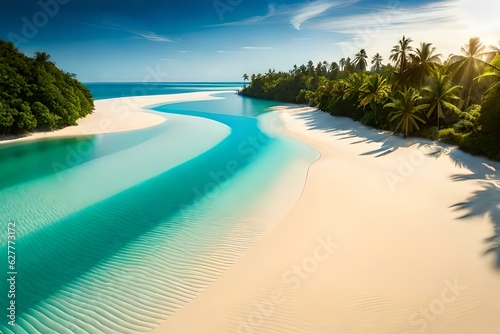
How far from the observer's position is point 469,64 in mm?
27969

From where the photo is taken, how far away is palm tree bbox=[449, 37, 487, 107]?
89.9ft

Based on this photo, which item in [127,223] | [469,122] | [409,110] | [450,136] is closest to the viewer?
[127,223]

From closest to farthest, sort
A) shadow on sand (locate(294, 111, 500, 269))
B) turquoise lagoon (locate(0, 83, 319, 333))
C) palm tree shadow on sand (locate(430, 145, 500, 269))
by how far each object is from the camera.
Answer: turquoise lagoon (locate(0, 83, 319, 333)), palm tree shadow on sand (locate(430, 145, 500, 269)), shadow on sand (locate(294, 111, 500, 269))

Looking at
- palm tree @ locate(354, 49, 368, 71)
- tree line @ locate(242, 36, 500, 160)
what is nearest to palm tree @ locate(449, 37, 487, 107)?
tree line @ locate(242, 36, 500, 160)

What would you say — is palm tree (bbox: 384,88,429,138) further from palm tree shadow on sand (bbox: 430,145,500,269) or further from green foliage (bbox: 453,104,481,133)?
palm tree shadow on sand (bbox: 430,145,500,269)

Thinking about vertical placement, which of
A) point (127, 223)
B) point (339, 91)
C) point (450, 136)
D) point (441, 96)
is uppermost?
point (339, 91)

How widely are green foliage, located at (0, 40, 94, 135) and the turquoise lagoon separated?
4.49m

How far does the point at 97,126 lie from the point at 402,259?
42.7 meters

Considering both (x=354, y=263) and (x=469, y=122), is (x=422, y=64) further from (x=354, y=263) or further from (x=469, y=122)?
(x=354, y=263)

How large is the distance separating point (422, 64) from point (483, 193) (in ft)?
72.8

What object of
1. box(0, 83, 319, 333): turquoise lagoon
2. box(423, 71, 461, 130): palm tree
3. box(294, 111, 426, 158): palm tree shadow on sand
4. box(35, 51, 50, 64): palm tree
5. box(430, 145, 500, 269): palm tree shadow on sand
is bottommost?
box(0, 83, 319, 333): turquoise lagoon

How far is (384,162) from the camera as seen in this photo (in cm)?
2136

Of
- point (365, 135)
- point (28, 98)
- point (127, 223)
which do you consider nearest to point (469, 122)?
point (365, 135)

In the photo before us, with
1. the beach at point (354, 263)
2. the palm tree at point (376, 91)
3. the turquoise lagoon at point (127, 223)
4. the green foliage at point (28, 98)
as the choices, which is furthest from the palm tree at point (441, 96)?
the green foliage at point (28, 98)
